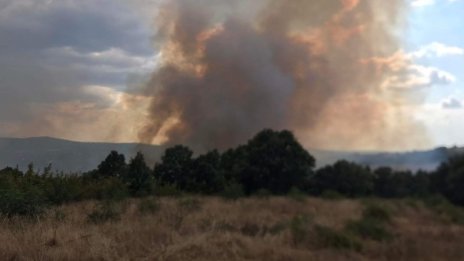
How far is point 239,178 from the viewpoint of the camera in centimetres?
2683

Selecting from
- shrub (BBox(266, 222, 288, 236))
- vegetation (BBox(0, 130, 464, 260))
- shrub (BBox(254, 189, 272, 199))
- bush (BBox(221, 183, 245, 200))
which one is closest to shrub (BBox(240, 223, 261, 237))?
vegetation (BBox(0, 130, 464, 260))

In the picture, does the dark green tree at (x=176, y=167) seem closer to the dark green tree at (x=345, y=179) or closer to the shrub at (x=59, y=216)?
the shrub at (x=59, y=216)

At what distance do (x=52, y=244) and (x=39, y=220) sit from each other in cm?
316

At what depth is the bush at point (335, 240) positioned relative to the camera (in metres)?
11.4

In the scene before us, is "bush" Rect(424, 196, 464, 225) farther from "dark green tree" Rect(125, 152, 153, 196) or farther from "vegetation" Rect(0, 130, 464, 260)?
"dark green tree" Rect(125, 152, 153, 196)

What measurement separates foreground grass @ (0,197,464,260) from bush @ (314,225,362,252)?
0.08 feet

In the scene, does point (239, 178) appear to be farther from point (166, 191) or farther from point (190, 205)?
point (190, 205)

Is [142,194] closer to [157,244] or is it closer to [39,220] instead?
[39,220]

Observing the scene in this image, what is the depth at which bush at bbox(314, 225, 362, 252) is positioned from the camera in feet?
37.5

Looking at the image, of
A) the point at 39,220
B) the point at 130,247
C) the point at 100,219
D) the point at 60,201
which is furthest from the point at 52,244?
the point at 60,201

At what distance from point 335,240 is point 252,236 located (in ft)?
6.43

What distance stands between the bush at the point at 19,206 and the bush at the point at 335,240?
24.0 ft

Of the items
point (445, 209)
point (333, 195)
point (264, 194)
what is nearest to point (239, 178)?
point (264, 194)

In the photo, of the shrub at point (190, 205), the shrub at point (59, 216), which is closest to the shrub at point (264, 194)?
the shrub at point (190, 205)
